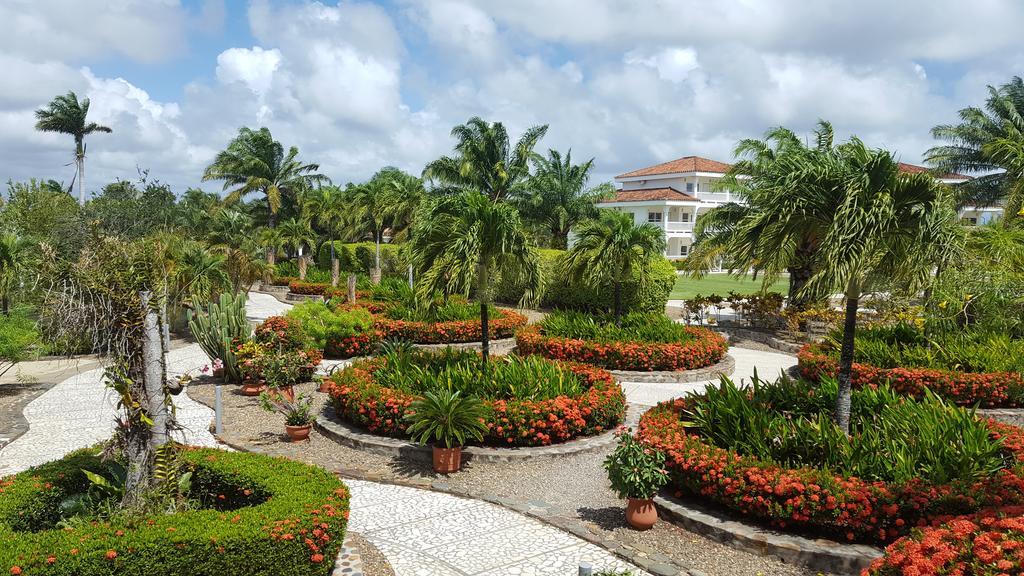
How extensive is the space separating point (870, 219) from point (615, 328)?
8.79 meters

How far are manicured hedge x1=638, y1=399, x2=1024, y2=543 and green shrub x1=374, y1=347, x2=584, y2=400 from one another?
3.32 meters

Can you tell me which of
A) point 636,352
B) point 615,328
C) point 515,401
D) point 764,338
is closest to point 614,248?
point 615,328

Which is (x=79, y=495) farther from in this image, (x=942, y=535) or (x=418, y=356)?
(x=942, y=535)

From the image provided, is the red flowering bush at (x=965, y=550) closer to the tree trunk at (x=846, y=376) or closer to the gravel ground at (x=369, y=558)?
the tree trunk at (x=846, y=376)

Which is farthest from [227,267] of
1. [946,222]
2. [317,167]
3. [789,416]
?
[317,167]

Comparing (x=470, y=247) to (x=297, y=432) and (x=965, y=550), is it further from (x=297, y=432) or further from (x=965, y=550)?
(x=965, y=550)

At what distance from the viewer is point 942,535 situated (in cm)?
452

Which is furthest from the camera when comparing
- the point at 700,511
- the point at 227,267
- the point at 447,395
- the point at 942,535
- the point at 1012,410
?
the point at 227,267

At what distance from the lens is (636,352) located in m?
13.5

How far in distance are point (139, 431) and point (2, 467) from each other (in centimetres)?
494

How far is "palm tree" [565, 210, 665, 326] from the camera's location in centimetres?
1462

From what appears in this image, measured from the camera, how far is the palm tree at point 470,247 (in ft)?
30.7

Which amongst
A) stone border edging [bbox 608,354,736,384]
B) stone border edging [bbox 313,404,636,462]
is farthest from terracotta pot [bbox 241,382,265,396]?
stone border edging [bbox 608,354,736,384]

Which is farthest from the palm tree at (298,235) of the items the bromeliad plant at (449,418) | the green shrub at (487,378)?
the bromeliad plant at (449,418)
